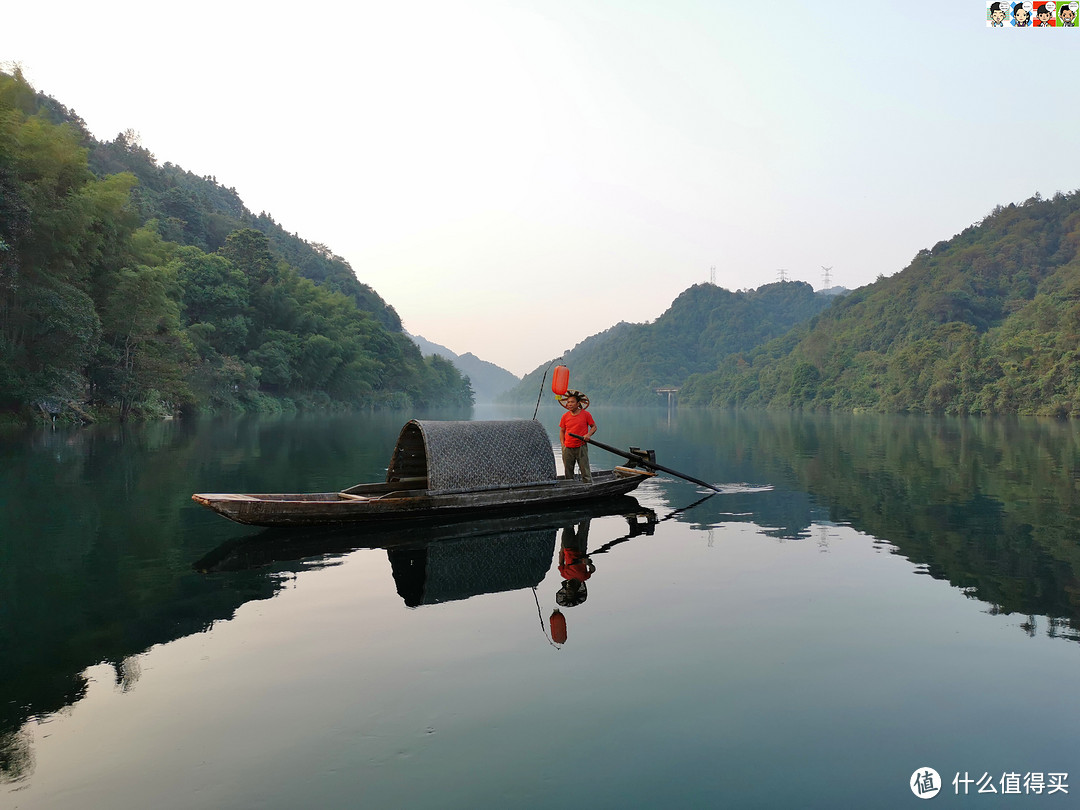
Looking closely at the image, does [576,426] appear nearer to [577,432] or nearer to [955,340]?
[577,432]

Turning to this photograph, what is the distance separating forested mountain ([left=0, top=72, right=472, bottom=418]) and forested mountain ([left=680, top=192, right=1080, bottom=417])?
198 feet

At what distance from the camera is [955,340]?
7931cm

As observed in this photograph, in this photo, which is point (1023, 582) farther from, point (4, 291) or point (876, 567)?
point (4, 291)

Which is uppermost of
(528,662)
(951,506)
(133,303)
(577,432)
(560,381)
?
(133,303)

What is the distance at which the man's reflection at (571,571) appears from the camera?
695cm

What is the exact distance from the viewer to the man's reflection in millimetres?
6947

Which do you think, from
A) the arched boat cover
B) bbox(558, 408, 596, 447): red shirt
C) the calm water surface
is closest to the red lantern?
bbox(558, 408, 596, 447): red shirt

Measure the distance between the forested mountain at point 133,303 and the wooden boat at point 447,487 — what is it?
782 inches

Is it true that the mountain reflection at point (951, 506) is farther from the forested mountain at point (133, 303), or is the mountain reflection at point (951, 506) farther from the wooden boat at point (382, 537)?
the forested mountain at point (133, 303)

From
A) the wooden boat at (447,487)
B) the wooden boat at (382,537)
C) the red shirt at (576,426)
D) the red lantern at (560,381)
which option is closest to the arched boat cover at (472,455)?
the wooden boat at (447,487)

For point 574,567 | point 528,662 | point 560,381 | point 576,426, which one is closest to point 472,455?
point 576,426

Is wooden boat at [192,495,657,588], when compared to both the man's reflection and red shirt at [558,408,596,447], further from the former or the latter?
red shirt at [558,408,596,447]

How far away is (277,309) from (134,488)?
55561 mm

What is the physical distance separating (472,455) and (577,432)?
2.64 metres
